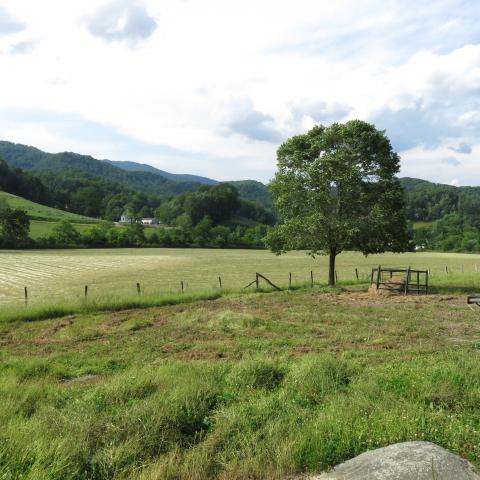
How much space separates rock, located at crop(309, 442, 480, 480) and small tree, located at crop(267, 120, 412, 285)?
78.2 ft

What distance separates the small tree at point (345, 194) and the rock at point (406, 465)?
23.8 meters

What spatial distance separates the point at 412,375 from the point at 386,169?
24.0m

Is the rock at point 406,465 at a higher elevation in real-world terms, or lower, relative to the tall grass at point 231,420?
higher

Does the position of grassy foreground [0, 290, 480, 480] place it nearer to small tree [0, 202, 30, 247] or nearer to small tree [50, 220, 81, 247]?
small tree [0, 202, 30, 247]

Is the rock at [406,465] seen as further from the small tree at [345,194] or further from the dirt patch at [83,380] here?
the small tree at [345,194]

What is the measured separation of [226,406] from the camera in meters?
7.45

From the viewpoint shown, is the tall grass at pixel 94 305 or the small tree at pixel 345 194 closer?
the tall grass at pixel 94 305

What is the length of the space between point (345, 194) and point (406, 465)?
2651cm

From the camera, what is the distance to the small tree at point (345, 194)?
2941cm

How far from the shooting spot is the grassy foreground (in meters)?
5.55

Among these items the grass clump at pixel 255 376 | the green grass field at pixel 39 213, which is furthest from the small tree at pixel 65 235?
the grass clump at pixel 255 376

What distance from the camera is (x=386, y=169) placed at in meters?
30.3

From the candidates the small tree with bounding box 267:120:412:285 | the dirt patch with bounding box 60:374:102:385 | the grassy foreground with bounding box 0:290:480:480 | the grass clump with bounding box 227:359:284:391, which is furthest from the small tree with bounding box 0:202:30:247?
the grass clump with bounding box 227:359:284:391

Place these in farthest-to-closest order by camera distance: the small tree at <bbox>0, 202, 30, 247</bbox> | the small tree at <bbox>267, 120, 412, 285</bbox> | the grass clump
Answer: the small tree at <bbox>0, 202, 30, 247</bbox>, the small tree at <bbox>267, 120, 412, 285</bbox>, the grass clump
